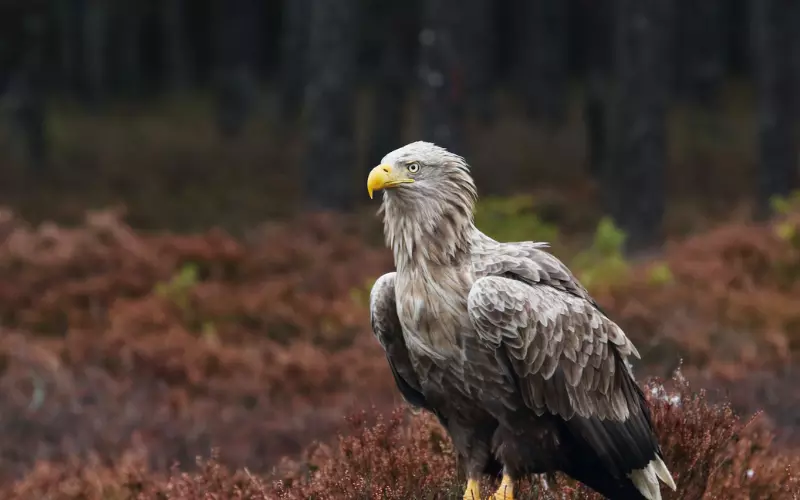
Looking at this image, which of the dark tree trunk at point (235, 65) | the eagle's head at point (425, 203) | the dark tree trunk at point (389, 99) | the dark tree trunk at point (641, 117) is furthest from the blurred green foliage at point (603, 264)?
the dark tree trunk at point (235, 65)

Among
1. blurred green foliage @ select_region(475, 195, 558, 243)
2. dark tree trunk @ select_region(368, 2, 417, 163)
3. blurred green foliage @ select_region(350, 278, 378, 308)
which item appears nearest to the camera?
blurred green foliage @ select_region(350, 278, 378, 308)

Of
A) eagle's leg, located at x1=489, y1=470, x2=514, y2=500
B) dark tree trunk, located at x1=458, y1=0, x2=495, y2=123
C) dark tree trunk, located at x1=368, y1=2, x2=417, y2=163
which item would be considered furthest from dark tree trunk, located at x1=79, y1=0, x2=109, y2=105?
eagle's leg, located at x1=489, y1=470, x2=514, y2=500

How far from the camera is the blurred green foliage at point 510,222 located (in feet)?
45.3

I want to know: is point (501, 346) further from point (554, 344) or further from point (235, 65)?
point (235, 65)

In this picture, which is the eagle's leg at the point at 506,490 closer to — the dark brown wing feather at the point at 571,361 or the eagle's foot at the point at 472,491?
the eagle's foot at the point at 472,491

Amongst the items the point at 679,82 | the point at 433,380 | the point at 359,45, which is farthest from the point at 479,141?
the point at 433,380

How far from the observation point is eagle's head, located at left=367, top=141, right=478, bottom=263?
15.5 ft

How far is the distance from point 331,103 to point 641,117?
14.0 feet

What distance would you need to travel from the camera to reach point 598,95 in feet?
79.8

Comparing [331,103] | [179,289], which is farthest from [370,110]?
[179,289]

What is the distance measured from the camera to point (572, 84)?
1622 inches

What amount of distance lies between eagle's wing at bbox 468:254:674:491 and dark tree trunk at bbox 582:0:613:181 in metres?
15.9

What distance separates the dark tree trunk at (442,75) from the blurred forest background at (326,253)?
1.2 inches

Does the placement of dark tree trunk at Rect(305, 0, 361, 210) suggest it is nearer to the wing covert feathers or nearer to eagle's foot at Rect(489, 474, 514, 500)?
the wing covert feathers
